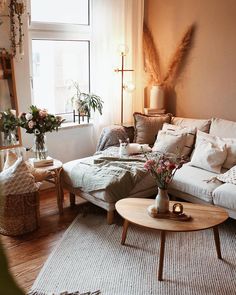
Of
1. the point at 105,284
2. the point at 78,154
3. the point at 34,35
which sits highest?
the point at 34,35

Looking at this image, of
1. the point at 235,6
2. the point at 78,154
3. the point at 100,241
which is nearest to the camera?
the point at 100,241

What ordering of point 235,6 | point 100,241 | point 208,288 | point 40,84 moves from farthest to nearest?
point 40,84, point 235,6, point 100,241, point 208,288

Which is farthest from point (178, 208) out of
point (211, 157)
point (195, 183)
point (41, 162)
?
point (41, 162)

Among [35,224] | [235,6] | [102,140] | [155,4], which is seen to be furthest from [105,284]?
[155,4]

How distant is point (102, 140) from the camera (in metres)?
4.02

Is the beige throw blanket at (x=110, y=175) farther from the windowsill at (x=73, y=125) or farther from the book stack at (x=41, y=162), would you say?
the windowsill at (x=73, y=125)

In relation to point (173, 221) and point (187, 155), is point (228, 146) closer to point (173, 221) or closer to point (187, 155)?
point (187, 155)

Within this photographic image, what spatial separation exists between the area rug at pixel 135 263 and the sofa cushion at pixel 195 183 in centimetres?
33

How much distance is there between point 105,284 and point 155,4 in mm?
3440

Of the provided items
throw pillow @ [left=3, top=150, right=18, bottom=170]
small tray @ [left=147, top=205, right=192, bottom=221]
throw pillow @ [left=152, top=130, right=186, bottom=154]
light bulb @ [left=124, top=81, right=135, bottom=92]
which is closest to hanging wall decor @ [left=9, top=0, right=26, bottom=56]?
throw pillow @ [left=3, top=150, right=18, bottom=170]

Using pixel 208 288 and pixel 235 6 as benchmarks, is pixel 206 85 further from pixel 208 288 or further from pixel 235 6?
pixel 208 288

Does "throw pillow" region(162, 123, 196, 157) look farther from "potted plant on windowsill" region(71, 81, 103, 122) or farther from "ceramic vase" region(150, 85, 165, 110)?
"potted plant on windowsill" region(71, 81, 103, 122)

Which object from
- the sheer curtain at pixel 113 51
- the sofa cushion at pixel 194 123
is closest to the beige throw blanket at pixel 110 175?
the sofa cushion at pixel 194 123

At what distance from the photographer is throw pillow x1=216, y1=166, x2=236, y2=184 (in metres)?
3.08
